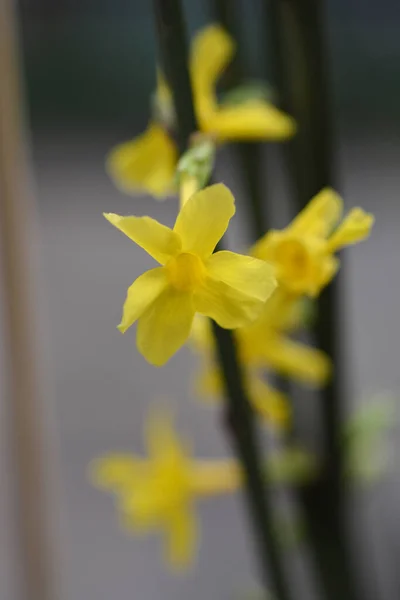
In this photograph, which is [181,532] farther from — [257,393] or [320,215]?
[320,215]

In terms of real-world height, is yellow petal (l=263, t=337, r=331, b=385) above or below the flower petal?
above

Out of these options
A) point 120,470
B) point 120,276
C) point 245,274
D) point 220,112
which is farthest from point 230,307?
point 120,276

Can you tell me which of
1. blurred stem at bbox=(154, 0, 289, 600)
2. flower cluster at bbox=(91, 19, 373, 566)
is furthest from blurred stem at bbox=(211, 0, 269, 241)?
blurred stem at bbox=(154, 0, 289, 600)

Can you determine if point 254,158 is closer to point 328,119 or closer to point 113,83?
point 328,119

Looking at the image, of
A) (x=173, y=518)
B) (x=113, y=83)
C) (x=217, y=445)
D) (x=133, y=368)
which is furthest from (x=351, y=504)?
(x=113, y=83)

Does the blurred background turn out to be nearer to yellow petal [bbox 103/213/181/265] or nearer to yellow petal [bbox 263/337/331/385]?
A: yellow petal [bbox 263/337/331/385]

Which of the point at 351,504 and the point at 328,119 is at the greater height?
the point at 328,119

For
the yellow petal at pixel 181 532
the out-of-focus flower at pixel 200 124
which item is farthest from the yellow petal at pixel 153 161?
the yellow petal at pixel 181 532
